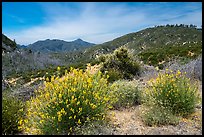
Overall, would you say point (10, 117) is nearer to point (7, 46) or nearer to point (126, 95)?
point (126, 95)

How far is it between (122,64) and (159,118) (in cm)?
848

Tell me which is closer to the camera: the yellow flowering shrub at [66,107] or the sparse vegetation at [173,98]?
the yellow flowering shrub at [66,107]

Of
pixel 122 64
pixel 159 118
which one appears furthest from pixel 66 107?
pixel 122 64

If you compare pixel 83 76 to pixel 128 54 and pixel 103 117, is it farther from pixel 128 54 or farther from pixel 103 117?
pixel 128 54

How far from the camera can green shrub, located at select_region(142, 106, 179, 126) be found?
17.6 ft

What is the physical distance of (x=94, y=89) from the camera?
17.7 ft

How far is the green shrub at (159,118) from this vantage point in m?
5.36

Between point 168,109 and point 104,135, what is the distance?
1.78 metres

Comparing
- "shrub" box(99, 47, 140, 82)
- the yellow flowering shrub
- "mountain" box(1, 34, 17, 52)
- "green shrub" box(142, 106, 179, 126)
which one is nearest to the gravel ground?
"green shrub" box(142, 106, 179, 126)

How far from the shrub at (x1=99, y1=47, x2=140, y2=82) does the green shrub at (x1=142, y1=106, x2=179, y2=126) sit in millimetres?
7118

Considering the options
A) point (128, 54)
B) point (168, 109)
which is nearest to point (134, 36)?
point (128, 54)

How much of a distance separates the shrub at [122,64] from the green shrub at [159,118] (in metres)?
7.12

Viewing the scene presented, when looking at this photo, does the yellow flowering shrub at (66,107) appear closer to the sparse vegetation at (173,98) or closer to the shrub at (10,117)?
the shrub at (10,117)

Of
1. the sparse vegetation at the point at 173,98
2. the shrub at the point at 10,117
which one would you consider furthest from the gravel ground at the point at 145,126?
the shrub at the point at 10,117
